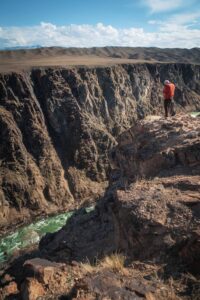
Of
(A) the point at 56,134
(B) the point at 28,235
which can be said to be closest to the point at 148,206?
(B) the point at 28,235

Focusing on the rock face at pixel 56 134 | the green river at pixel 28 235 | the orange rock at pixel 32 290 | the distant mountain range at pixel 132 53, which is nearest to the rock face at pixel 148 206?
the orange rock at pixel 32 290

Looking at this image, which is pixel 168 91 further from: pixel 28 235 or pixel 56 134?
pixel 56 134

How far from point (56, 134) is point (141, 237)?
110ft

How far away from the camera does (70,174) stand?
1593 inches

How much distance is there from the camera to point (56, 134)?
1667 inches

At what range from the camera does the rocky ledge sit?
7.35 metres

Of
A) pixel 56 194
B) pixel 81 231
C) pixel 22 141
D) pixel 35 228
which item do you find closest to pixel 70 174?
pixel 56 194

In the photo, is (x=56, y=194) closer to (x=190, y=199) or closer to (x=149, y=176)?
(x=149, y=176)

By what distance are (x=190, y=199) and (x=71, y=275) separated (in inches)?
151

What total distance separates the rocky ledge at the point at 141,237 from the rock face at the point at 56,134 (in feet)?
59.5

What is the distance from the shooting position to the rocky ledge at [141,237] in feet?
24.1

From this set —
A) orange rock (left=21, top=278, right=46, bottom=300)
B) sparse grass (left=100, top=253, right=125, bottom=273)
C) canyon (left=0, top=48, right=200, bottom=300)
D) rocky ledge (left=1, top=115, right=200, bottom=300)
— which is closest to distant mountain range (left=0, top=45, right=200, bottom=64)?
canyon (left=0, top=48, right=200, bottom=300)

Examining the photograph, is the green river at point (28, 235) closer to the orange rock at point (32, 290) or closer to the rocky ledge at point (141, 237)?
the rocky ledge at point (141, 237)

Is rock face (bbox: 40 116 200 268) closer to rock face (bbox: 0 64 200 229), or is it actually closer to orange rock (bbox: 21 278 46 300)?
orange rock (bbox: 21 278 46 300)
